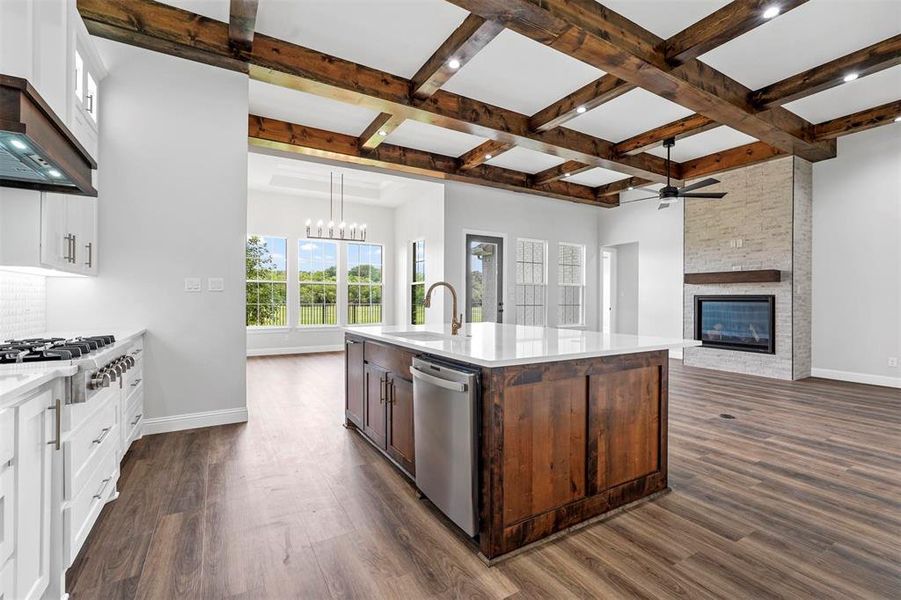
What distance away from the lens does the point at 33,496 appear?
54.3 inches

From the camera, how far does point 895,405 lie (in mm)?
4340

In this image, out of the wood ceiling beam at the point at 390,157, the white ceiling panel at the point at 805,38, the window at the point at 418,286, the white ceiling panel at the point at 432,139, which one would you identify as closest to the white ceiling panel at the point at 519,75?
the white ceiling panel at the point at 432,139

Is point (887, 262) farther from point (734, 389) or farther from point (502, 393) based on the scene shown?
point (502, 393)

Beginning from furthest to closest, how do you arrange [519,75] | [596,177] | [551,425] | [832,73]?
[596,177], [519,75], [832,73], [551,425]

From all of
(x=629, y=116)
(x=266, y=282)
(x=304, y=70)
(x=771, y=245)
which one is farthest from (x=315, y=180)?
(x=771, y=245)

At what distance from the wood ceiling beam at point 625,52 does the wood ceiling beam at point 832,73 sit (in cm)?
16

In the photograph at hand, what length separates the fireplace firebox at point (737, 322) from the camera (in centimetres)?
590

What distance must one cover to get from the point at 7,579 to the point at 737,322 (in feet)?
24.7

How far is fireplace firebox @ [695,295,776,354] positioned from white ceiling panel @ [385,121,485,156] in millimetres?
4318

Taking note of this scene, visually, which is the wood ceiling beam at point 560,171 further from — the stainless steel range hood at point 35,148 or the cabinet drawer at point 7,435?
the cabinet drawer at point 7,435

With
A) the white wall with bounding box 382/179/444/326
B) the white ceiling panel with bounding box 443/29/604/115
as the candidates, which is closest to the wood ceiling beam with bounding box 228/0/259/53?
the white ceiling panel with bounding box 443/29/604/115

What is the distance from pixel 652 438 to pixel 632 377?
0.42 m

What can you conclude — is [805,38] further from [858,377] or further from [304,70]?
[858,377]

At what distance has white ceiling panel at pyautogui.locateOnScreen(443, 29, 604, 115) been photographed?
11.8 ft
